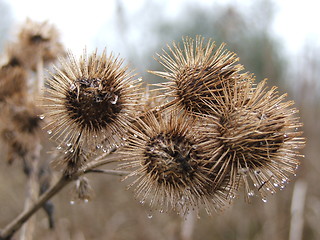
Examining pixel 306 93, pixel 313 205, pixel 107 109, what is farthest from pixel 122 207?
pixel 107 109

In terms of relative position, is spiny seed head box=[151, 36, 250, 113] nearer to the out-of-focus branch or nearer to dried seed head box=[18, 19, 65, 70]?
dried seed head box=[18, 19, 65, 70]

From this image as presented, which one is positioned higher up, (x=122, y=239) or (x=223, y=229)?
(x=223, y=229)

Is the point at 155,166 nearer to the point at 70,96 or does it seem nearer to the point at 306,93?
the point at 70,96

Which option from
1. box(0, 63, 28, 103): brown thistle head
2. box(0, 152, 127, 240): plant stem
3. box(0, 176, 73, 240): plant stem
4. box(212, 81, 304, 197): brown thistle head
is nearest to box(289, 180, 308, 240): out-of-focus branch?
box(212, 81, 304, 197): brown thistle head

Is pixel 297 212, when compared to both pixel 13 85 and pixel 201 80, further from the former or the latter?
pixel 13 85

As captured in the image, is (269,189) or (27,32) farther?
(27,32)

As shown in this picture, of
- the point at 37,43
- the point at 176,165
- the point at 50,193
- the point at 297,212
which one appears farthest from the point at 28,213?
the point at 297,212

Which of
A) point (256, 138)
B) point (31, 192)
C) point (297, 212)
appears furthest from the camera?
point (297, 212)
